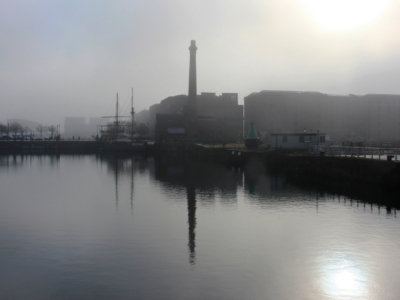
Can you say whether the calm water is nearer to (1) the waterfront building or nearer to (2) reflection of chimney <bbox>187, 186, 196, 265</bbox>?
(2) reflection of chimney <bbox>187, 186, 196, 265</bbox>

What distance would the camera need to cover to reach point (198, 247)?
14617 millimetres

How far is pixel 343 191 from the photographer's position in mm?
27078

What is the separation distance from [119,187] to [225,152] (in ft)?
83.4

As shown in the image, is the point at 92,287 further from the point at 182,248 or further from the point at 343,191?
the point at 343,191

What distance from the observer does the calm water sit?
10.9 m

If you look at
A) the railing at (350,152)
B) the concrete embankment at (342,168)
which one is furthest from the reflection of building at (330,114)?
the concrete embankment at (342,168)

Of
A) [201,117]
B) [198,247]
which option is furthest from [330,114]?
[198,247]

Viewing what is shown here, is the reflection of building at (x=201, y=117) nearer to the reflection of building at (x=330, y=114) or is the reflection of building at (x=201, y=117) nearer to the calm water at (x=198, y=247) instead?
the reflection of building at (x=330, y=114)

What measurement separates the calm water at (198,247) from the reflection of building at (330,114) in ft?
285

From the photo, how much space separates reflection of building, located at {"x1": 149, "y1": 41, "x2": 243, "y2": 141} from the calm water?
65864 mm

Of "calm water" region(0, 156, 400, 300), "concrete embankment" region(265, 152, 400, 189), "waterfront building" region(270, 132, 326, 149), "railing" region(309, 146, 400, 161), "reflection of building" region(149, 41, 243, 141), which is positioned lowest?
"calm water" region(0, 156, 400, 300)

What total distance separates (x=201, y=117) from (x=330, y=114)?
130ft

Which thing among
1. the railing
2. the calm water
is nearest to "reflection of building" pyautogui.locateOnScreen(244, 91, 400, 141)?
the railing

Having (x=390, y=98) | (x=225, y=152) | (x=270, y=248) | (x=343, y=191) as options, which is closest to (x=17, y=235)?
(x=270, y=248)
